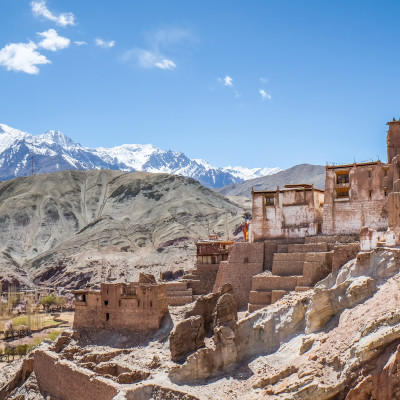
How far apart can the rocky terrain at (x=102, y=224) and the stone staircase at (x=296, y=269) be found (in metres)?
44.0

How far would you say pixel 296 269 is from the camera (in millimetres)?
39406

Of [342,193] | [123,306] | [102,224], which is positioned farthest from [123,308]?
[102,224]

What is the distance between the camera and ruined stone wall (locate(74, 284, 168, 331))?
38750 millimetres

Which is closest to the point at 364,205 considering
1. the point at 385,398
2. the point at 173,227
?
the point at 385,398

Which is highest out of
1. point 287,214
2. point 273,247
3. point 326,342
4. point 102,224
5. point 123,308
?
point 102,224

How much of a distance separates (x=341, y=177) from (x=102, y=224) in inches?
3005

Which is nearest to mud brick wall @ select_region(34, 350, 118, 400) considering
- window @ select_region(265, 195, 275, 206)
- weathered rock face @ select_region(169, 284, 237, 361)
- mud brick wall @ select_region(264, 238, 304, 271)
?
weathered rock face @ select_region(169, 284, 237, 361)

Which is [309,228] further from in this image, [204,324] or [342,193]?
[204,324]

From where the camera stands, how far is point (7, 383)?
41.4m

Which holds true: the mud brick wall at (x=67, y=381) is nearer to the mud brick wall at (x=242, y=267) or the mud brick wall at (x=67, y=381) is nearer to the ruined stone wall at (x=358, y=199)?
the mud brick wall at (x=242, y=267)

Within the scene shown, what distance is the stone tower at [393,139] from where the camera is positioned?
42219 millimetres

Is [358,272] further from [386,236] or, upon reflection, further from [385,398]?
[385,398]

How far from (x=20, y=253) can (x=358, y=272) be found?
294 feet

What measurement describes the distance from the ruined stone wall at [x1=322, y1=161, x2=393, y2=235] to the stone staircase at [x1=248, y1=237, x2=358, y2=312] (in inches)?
64.9
